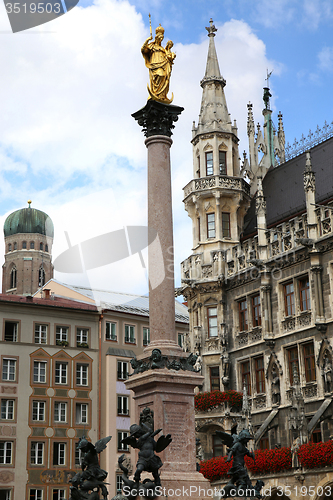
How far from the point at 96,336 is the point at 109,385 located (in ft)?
13.3

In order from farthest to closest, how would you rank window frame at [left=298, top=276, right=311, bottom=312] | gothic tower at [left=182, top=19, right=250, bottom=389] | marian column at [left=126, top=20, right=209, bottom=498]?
gothic tower at [left=182, top=19, right=250, bottom=389]
window frame at [left=298, top=276, right=311, bottom=312]
marian column at [left=126, top=20, right=209, bottom=498]

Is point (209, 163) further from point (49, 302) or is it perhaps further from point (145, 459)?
point (145, 459)

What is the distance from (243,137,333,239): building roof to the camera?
137ft

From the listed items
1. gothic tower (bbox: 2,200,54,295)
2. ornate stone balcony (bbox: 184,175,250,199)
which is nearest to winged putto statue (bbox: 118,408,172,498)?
ornate stone balcony (bbox: 184,175,250,199)

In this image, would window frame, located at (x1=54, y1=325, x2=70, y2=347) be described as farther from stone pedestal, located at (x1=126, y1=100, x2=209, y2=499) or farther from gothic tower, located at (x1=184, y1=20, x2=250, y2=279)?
stone pedestal, located at (x1=126, y1=100, x2=209, y2=499)

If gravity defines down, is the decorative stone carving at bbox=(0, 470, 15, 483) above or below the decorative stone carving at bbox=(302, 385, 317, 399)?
below

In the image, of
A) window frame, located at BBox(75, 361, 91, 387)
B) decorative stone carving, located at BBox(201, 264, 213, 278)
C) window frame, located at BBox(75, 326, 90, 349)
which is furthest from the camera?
window frame, located at BBox(75, 326, 90, 349)

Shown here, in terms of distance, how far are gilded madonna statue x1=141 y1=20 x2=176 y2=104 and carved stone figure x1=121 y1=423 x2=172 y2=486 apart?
10501 mm

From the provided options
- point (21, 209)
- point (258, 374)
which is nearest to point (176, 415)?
point (258, 374)

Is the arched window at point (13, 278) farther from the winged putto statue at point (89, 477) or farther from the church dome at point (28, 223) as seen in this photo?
the winged putto statue at point (89, 477)

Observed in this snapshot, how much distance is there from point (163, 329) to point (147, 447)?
4.29 metres

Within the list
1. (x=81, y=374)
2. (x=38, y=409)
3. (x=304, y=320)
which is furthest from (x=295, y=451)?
(x=81, y=374)

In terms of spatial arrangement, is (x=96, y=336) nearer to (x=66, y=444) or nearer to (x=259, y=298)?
(x=66, y=444)

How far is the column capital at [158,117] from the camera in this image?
905 inches
